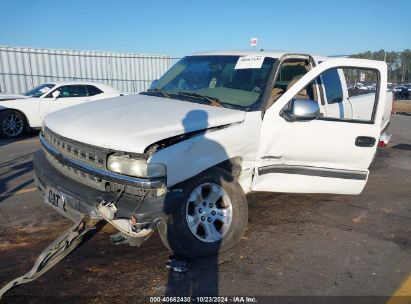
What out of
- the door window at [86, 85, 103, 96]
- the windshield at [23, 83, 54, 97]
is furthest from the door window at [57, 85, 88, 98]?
the windshield at [23, 83, 54, 97]

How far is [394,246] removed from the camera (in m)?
→ 3.89

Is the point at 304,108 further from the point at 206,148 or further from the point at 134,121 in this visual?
the point at 134,121

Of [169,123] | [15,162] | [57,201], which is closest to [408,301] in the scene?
[169,123]

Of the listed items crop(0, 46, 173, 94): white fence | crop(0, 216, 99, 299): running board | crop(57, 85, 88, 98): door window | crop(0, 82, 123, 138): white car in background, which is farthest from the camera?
crop(0, 46, 173, 94): white fence

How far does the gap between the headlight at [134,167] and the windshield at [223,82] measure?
1270 mm

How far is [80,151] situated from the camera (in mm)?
3250

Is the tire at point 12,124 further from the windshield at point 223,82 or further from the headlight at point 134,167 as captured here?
the headlight at point 134,167

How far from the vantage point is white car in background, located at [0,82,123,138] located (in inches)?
398

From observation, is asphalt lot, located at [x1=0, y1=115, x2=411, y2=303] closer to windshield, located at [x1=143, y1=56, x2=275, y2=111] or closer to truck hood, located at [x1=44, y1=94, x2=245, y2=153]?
truck hood, located at [x1=44, y1=94, x2=245, y2=153]

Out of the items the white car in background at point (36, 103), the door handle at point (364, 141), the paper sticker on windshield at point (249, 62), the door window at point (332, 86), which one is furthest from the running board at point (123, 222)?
the white car in background at point (36, 103)

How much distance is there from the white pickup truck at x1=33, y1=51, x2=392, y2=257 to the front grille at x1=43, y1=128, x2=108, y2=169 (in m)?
0.01

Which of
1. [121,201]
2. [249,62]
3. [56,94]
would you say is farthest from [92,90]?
[121,201]

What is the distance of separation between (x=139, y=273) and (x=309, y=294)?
1.40m

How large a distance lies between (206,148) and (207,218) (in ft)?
2.25
